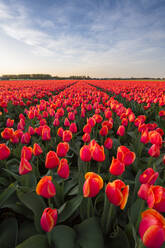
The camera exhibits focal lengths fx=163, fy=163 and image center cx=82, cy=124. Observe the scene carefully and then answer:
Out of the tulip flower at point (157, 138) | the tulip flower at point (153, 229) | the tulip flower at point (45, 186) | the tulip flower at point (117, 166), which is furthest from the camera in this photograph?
the tulip flower at point (157, 138)

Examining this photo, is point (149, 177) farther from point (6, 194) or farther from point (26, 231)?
point (6, 194)

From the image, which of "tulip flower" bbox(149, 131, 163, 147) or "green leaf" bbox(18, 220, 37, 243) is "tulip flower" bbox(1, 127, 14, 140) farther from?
"tulip flower" bbox(149, 131, 163, 147)

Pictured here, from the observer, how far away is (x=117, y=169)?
1342mm

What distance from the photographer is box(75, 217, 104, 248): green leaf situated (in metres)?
1.12

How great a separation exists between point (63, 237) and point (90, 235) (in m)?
0.20

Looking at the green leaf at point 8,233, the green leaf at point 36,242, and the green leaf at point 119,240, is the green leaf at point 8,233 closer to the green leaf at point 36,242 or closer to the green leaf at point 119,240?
the green leaf at point 36,242

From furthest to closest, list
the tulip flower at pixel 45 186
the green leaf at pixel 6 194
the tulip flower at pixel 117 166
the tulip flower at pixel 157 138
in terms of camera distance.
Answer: the tulip flower at pixel 157 138 → the green leaf at pixel 6 194 → the tulip flower at pixel 117 166 → the tulip flower at pixel 45 186

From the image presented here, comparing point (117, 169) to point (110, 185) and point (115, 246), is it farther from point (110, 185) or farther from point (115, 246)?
point (115, 246)

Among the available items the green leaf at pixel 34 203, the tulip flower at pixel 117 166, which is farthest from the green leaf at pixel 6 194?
the tulip flower at pixel 117 166

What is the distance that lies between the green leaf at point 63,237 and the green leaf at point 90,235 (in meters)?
0.05

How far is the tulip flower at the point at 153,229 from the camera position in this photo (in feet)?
2.48

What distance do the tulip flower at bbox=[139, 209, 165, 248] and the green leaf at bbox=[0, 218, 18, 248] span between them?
109cm

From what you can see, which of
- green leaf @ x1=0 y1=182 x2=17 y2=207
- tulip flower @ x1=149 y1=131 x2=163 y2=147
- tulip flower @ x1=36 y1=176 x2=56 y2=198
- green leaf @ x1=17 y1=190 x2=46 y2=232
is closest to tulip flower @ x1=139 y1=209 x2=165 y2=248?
tulip flower @ x1=36 y1=176 x2=56 y2=198

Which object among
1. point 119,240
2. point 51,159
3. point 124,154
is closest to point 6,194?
point 51,159
